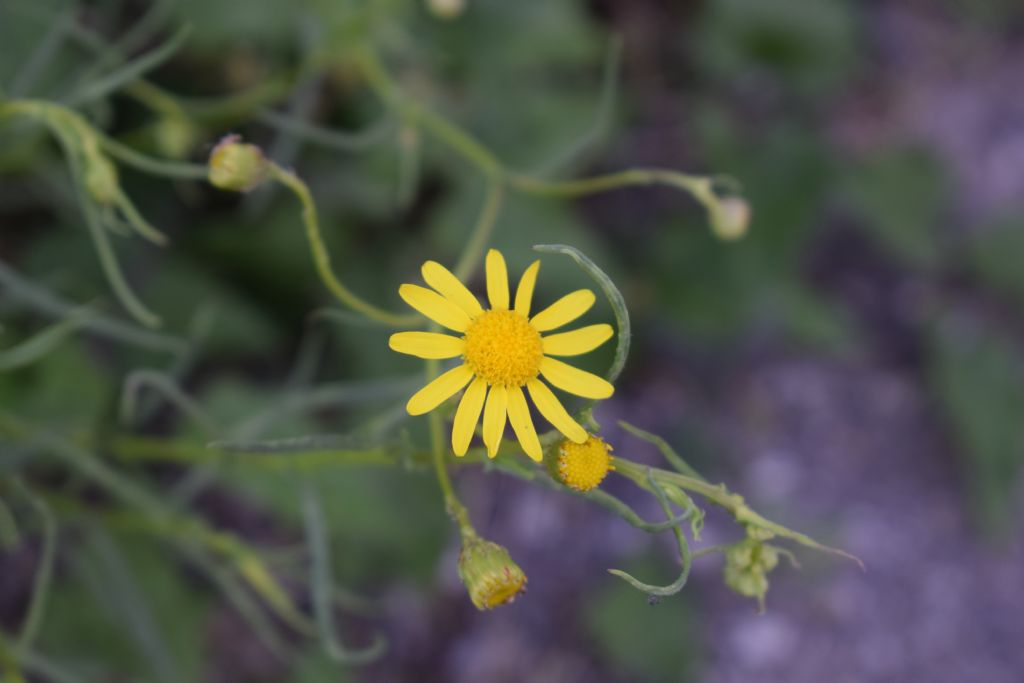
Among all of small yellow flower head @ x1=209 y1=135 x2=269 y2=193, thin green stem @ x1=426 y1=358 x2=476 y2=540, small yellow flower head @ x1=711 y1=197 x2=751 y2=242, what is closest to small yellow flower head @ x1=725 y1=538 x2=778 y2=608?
thin green stem @ x1=426 y1=358 x2=476 y2=540

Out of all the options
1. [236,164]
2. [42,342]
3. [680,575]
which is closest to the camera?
[680,575]

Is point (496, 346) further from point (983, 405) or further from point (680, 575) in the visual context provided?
point (983, 405)

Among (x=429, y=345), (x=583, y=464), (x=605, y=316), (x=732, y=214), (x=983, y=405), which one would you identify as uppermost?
(x=983, y=405)

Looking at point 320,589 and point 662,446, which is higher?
point 662,446

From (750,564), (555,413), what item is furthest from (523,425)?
(750,564)

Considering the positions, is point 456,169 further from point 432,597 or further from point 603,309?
point 432,597

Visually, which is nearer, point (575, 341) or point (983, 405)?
point (575, 341)

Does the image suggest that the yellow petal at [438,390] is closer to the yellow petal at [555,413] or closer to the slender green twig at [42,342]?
the yellow petal at [555,413]
